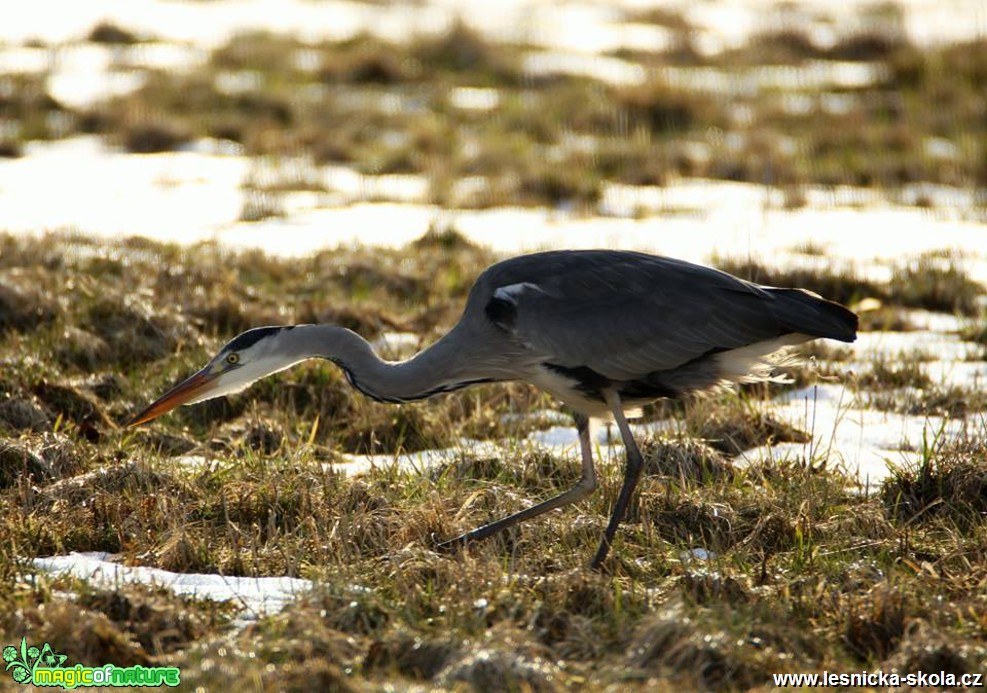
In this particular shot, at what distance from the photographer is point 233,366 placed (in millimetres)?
5730

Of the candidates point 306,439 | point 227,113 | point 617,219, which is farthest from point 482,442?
point 227,113

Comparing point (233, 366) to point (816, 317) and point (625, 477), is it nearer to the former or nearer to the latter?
point (625, 477)

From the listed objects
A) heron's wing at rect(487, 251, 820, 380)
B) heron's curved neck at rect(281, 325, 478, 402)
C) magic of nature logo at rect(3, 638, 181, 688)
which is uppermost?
heron's wing at rect(487, 251, 820, 380)

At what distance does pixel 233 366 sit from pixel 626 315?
163cm

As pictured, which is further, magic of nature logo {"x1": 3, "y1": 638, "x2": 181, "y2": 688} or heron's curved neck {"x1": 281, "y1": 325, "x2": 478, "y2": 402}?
heron's curved neck {"x1": 281, "y1": 325, "x2": 478, "y2": 402}

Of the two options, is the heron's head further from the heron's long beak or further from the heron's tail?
the heron's tail

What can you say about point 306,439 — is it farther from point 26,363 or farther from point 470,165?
point 470,165

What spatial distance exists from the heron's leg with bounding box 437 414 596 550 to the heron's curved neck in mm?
625

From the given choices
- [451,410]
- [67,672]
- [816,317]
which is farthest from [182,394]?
[816,317]

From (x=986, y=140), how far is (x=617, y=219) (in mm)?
5983

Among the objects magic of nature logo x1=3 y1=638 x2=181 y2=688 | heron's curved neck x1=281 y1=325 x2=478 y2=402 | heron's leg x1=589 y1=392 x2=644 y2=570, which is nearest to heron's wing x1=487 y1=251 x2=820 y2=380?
heron's leg x1=589 y1=392 x2=644 y2=570

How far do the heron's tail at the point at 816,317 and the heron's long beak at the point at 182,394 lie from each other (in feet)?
7.68

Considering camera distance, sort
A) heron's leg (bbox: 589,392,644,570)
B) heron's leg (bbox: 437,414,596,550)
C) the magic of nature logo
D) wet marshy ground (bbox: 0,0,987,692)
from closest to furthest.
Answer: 1. the magic of nature logo
2. wet marshy ground (bbox: 0,0,987,692)
3. heron's leg (bbox: 589,392,644,570)
4. heron's leg (bbox: 437,414,596,550)

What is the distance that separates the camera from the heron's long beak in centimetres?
570
